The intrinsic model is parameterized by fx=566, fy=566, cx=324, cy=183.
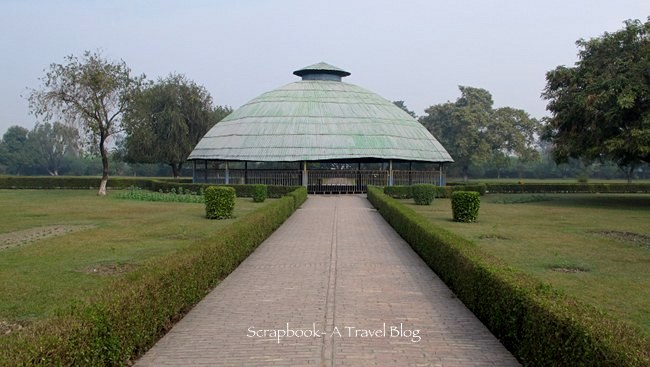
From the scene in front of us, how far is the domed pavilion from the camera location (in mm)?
43062

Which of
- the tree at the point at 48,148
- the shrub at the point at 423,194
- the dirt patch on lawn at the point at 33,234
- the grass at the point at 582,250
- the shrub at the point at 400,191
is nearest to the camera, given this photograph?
the grass at the point at 582,250

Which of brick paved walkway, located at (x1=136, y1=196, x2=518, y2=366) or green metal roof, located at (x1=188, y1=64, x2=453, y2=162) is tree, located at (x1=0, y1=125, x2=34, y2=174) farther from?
brick paved walkway, located at (x1=136, y1=196, x2=518, y2=366)

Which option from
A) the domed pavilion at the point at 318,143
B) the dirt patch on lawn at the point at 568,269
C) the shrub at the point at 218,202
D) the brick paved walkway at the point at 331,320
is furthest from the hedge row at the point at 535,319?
the domed pavilion at the point at 318,143

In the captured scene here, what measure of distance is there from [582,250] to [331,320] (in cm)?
969

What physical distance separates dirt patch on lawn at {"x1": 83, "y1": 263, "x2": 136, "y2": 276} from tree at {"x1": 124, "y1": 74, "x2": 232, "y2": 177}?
45318 millimetres

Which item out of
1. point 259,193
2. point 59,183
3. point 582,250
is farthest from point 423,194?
point 59,183

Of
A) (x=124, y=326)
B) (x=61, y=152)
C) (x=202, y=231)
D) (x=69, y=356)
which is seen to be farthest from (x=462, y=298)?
(x=61, y=152)

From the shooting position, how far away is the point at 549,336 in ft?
18.6

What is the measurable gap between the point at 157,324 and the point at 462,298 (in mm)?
4834

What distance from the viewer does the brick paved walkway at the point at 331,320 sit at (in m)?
6.61

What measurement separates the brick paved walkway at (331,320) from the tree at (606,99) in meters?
22.2

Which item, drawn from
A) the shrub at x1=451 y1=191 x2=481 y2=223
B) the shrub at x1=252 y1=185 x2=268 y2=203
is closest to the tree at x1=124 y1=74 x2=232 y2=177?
the shrub at x1=252 y1=185 x2=268 y2=203

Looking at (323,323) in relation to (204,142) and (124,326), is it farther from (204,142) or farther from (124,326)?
(204,142)

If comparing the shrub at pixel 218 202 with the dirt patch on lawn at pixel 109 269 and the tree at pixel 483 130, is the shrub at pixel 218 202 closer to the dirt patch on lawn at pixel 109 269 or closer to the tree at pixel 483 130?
the dirt patch on lawn at pixel 109 269
